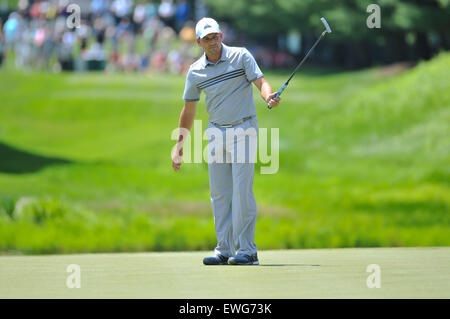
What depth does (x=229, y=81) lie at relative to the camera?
30.2ft

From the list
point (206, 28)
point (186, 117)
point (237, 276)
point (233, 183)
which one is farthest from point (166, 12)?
point (237, 276)

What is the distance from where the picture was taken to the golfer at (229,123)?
A: 30.0 feet

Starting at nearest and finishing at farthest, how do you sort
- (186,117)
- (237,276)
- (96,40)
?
(237,276)
(186,117)
(96,40)

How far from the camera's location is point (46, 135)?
3503cm

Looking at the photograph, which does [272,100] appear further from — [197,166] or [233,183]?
[197,166]

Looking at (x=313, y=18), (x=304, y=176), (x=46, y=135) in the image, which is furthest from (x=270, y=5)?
(x=304, y=176)

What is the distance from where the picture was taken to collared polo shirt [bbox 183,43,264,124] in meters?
9.17

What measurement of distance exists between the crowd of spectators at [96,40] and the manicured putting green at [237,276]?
30642 mm

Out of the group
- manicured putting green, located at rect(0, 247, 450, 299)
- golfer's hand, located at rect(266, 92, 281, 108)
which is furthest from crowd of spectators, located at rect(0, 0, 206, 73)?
golfer's hand, located at rect(266, 92, 281, 108)

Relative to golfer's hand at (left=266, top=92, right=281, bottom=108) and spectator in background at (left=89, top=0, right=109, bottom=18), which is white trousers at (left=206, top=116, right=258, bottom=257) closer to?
golfer's hand at (left=266, top=92, right=281, bottom=108)

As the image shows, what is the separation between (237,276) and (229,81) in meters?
1.80

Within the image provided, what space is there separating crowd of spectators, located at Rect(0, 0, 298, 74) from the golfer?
31.0 metres

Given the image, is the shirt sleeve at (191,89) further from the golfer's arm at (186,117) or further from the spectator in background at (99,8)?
the spectator in background at (99,8)
